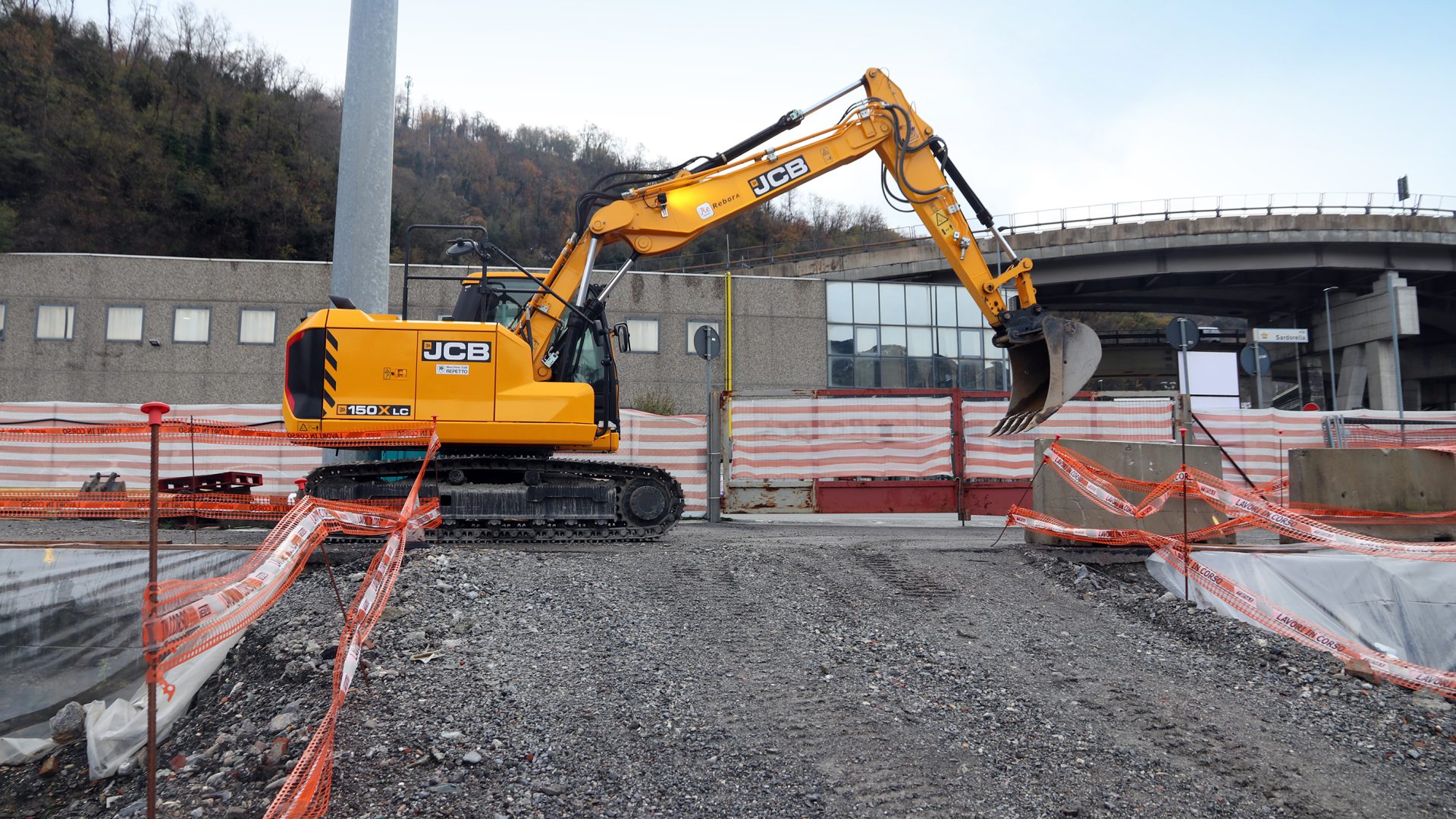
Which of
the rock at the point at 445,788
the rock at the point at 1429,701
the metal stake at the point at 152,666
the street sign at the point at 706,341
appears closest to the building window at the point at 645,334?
the street sign at the point at 706,341

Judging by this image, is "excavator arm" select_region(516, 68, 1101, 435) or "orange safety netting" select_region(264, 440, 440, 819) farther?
"excavator arm" select_region(516, 68, 1101, 435)

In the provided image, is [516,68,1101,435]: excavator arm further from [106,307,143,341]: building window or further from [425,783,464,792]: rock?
[106,307,143,341]: building window

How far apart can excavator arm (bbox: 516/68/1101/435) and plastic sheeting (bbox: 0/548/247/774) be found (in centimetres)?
395

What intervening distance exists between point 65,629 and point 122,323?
2529 cm

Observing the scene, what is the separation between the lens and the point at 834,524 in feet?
46.5

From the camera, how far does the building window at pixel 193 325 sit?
90.2ft

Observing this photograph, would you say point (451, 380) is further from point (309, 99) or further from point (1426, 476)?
point (309, 99)

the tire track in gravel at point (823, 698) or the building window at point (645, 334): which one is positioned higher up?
the building window at point (645, 334)

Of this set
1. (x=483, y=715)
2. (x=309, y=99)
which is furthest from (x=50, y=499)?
(x=309, y=99)

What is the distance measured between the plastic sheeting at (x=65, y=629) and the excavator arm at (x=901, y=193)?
3.95m

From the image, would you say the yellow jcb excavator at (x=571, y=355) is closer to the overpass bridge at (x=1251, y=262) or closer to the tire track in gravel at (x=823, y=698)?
the tire track in gravel at (x=823, y=698)

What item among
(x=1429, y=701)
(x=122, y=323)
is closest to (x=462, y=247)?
(x=1429, y=701)

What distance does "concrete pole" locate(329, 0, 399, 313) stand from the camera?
358 inches

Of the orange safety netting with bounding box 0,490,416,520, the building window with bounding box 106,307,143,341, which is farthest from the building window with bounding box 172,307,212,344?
the orange safety netting with bounding box 0,490,416,520
